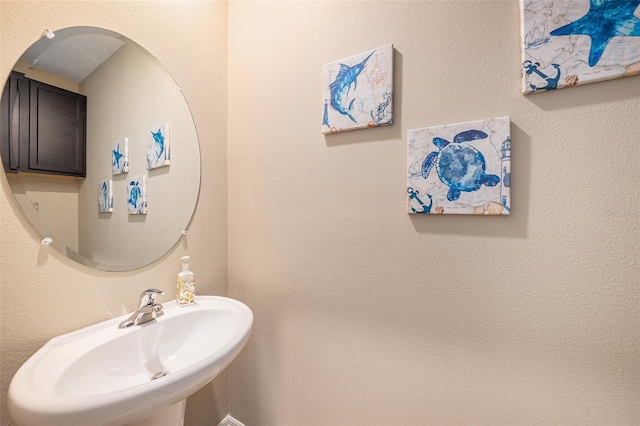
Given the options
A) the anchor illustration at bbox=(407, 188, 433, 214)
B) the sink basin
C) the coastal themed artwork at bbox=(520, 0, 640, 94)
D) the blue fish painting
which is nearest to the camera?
the sink basin

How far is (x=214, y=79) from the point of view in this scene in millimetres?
1230

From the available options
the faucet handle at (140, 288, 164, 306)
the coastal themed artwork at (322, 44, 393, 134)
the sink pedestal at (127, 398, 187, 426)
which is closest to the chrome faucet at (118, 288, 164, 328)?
the faucet handle at (140, 288, 164, 306)

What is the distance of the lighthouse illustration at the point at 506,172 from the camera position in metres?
0.73

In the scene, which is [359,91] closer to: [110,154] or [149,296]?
[110,154]

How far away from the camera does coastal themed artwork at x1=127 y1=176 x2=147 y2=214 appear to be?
954 millimetres

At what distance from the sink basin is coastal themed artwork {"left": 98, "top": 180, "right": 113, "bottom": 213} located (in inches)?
14.7

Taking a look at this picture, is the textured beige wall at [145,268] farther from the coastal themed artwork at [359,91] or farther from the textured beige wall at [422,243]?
the coastal themed artwork at [359,91]

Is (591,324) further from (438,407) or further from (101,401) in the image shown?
(101,401)

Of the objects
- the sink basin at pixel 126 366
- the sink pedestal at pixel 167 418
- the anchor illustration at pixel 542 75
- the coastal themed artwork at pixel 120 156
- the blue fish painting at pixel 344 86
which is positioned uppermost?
the blue fish painting at pixel 344 86

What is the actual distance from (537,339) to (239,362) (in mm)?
1192

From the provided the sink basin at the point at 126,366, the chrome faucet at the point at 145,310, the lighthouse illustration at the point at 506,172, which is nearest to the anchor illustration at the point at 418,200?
the lighthouse illustration at the point at 506,172

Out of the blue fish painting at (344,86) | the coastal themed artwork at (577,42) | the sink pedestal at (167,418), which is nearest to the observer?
the coastal themed artwork at (577,42)

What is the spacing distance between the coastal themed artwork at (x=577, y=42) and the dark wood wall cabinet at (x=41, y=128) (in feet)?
4.38

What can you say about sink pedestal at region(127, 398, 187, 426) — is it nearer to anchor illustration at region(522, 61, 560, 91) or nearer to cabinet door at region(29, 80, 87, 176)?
cabinet door at region(29, 80, 87, 176)
